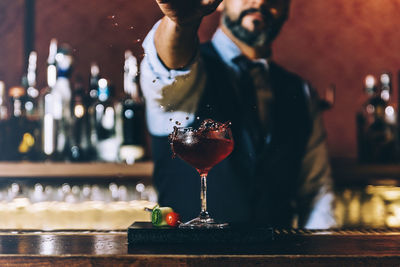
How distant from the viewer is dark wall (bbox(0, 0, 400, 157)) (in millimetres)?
2273

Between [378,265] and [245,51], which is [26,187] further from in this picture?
[378,265]

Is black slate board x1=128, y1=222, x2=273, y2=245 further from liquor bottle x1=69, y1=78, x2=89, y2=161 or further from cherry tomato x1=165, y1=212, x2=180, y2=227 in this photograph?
liquor bottle x1=69, y1=78, x2=89, y2=161

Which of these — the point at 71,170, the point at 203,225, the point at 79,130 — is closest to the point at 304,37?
the point at 79,130

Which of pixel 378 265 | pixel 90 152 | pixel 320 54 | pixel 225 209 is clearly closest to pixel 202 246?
pixel 378 265

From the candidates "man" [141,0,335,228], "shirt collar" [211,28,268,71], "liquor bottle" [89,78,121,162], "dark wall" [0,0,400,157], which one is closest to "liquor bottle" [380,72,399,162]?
"dark wall" [0,0,400,157]

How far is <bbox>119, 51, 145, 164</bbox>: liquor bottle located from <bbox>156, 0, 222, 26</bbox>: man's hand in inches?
30.3

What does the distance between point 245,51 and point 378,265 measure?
1.47 meters

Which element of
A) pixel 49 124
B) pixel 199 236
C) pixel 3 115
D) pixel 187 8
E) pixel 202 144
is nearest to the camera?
pixel 199 236

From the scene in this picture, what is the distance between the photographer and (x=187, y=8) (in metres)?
1.20

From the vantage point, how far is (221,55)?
2076mm

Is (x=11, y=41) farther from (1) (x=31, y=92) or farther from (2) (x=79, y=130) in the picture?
(2) (x=79, y=130)

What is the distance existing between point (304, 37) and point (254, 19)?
360mm

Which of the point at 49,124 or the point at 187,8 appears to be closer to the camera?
the point at 187,8

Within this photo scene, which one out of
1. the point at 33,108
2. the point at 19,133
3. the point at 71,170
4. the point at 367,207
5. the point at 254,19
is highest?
the point at 254,19
